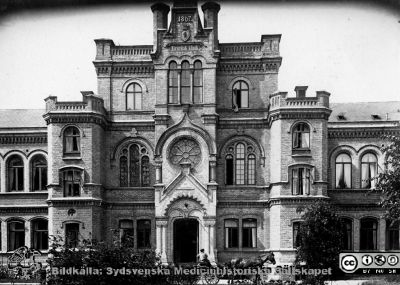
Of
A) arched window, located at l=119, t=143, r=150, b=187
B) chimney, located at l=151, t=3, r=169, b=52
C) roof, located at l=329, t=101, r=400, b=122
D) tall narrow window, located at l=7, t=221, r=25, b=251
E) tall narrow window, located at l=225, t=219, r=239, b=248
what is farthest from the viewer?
roof, located at l=329, t=101, r=400, b=122

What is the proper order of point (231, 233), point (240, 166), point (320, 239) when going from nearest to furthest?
1. point (320, 239)
2. point (231, 233)
3. point (240, 166)

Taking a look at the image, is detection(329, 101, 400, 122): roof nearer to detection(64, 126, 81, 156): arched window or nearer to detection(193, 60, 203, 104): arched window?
detection(193, 60, 203, 104): arched window

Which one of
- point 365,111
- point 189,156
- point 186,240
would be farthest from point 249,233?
point 365,111

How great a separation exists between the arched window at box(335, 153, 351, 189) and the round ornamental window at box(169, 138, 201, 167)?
28.8 feet

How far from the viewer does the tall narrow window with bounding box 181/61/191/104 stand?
35281mm

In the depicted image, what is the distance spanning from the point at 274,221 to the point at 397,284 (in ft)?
35.2

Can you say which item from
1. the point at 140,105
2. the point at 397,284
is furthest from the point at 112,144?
the point at 397,284

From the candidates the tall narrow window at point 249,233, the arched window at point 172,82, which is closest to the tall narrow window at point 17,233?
the arched window at point 172,82

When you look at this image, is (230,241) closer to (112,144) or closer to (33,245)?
(112,144)

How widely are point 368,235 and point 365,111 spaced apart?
27.7ft

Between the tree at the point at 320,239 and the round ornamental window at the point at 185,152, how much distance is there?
9253mm

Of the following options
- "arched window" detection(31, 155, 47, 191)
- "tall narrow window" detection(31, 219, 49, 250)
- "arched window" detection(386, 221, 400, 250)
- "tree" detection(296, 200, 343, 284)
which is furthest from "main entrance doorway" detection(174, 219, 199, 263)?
"arched window" detection(386, 221, 400, 250)

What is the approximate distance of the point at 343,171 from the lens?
3622 centimetres

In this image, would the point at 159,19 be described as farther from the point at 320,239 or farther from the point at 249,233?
the point at 320,239
